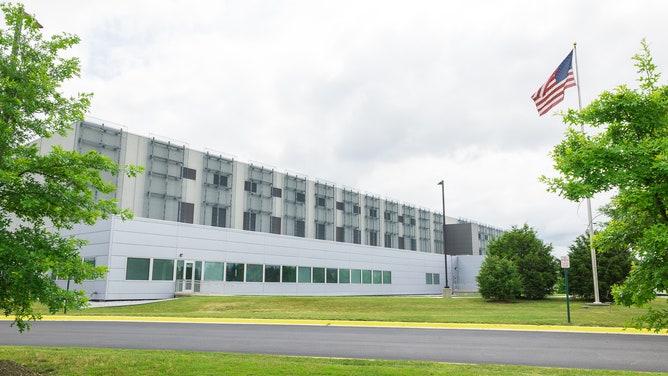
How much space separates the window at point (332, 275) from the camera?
50.8 m

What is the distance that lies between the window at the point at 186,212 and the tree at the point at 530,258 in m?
27.7

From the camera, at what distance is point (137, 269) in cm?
3534

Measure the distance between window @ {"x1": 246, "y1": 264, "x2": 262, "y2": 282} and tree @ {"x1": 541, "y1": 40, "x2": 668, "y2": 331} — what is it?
35978 mm

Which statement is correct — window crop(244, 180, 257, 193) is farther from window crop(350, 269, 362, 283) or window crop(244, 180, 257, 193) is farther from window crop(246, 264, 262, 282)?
window crop(350, 269, 362, 283)

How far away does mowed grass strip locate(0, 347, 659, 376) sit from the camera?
9484mm

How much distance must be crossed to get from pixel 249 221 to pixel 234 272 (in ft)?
35.4

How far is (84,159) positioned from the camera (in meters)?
9.34

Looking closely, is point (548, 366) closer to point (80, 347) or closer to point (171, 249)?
point (80, 347)

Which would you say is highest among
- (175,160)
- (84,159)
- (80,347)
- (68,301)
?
(175,160)

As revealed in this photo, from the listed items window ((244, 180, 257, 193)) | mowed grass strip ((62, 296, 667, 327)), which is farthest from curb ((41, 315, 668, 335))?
window ((244, 180, 257, 193))

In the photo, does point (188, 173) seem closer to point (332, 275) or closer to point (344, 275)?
point (332, 275)

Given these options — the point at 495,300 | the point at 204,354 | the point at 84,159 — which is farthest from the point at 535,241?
the point at 84,159

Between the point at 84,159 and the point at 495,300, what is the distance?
30529mm

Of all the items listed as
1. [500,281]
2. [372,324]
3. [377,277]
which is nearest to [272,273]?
[377,277]
